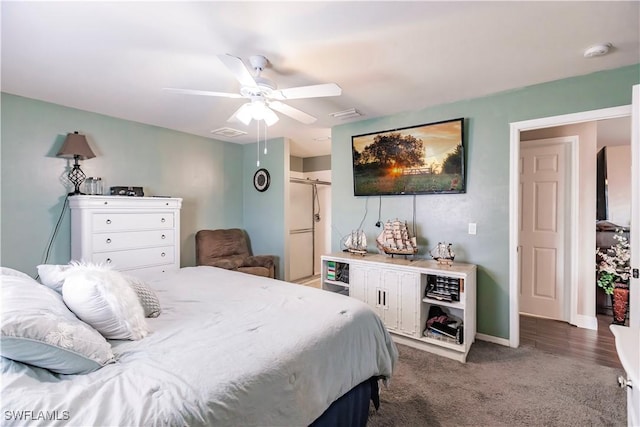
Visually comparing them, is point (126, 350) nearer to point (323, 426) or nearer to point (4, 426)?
point (4, 426)

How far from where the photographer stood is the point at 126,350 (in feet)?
4.09

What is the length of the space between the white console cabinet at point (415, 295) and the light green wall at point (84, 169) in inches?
102

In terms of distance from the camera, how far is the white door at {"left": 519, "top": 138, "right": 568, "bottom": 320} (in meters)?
3.52

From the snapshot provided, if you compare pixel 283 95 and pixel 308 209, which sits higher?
pixel 283 95

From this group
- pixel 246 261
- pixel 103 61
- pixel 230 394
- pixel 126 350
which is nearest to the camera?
pixel 230 394

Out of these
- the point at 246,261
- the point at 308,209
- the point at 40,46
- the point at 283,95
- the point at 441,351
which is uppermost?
the point at 40,46

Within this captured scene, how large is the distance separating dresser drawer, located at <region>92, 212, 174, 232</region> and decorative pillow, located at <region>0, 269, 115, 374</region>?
2106mm

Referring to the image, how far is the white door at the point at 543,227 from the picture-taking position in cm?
352

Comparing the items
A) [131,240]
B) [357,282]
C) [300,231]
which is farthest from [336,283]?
[131,240]

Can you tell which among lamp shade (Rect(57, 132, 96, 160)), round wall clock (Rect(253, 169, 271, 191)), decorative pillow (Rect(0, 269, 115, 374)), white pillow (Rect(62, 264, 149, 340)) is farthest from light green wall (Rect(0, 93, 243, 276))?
decorative pillow (Rect(0, 269, 115, 374))

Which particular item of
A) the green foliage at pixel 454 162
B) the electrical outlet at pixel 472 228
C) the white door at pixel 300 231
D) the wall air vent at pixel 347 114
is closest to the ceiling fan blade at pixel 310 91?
the wall air vent at pixel 347 114

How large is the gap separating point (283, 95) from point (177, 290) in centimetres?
160

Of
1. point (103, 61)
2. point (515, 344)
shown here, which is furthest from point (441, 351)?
point (103, 61)

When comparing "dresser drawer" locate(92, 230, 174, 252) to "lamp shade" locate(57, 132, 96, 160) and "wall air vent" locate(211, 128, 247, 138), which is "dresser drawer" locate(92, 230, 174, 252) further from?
"wall air vent" locate(211, 128, 247, 138)
